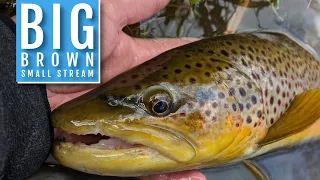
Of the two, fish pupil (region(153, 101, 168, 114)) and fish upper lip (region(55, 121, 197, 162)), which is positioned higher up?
fish pupil (region(153, 101, 168, 114))

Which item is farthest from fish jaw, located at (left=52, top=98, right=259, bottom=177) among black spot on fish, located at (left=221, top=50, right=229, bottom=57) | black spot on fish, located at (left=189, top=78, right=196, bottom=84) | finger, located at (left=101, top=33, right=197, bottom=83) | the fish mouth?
finger, located at (left=101, top=33, right=197, bottom=83)

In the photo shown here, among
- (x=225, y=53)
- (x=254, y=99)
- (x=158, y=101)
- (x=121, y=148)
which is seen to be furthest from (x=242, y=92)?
(x=121, y=148)

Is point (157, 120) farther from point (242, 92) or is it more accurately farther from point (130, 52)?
point (130, 52)

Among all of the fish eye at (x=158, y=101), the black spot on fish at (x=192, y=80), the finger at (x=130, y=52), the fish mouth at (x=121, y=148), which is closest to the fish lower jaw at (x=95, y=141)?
the fish mouth at (x=121, y=148)

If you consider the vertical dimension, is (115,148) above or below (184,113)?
below

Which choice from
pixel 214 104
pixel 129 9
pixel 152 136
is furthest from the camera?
pixel 129 9

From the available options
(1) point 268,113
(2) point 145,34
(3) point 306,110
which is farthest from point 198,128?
(2) point 145,34

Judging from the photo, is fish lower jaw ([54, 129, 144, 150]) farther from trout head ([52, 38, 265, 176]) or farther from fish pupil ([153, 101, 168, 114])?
fish pupil ([153, 101, 168, 114])

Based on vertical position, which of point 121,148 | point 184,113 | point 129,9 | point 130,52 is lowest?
point 121,148
